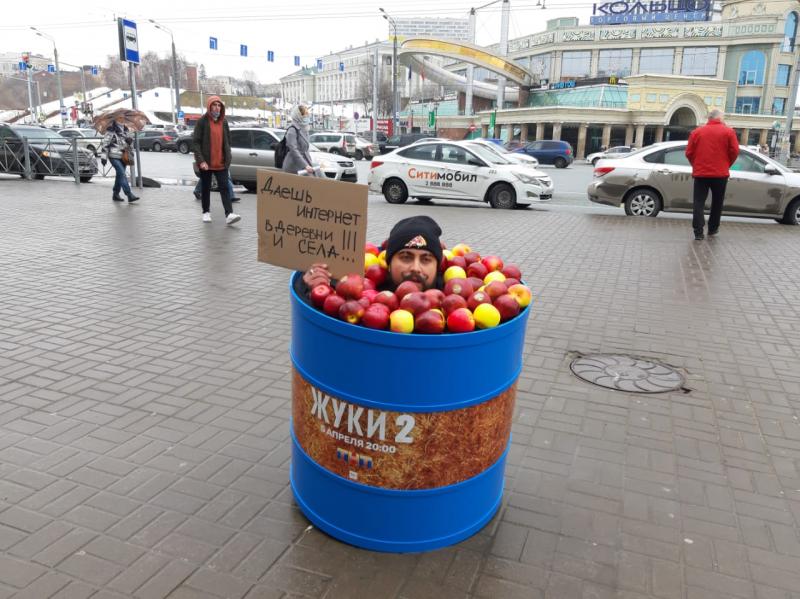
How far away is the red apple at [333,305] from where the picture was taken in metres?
2.57

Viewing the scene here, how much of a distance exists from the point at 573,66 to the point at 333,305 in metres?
82.2

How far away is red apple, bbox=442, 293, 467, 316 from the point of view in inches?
102

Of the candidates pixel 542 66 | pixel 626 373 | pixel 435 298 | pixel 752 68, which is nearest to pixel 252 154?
pixel 626 373

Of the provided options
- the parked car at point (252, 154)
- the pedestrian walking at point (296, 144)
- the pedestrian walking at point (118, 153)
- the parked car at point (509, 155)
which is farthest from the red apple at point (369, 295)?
the parked car at point (509, 155)

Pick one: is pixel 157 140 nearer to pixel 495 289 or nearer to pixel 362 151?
pixel 362 151

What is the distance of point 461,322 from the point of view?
2484 mm

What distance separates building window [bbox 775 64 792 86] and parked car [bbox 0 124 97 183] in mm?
74261

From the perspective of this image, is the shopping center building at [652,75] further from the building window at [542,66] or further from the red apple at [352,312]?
the red apple at [352,312]

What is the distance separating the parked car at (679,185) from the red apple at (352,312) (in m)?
12.2

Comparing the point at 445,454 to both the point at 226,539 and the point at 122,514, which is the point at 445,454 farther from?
the point at 122,514

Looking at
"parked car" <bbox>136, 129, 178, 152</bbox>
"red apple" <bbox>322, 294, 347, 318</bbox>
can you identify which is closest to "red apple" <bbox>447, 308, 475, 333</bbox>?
"red apple" <bbox>322, 294, 347, 318</bbox>

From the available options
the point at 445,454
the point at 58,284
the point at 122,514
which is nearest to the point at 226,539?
the point at 122,514

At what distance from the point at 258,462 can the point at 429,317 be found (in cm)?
149

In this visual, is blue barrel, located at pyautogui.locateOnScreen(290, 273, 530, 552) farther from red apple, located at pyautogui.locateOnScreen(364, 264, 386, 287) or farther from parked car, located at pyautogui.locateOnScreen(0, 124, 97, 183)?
parked car, located at pyautogui.locateOnScreen(0, 124, 97, 183)
